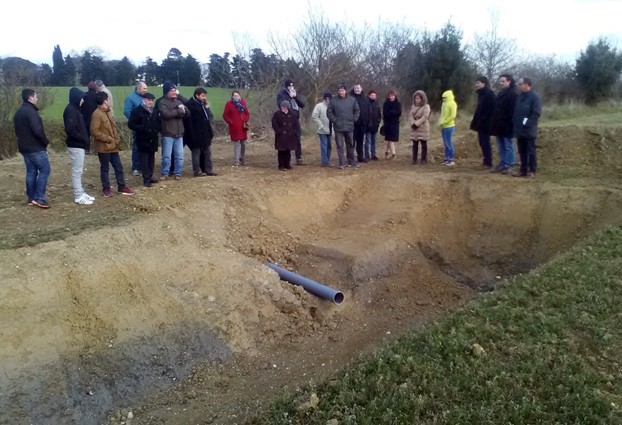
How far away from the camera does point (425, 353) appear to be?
4.82 m

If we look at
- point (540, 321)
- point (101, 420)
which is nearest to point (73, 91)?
point (101, 420)

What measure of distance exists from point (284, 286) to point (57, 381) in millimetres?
3242

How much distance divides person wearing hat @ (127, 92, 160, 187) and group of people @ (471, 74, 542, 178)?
273 inches

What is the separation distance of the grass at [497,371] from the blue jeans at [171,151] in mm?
6546

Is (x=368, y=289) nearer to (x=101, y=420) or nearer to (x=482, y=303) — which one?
(x=482, y=303)

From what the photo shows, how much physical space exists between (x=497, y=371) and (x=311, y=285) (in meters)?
3.59

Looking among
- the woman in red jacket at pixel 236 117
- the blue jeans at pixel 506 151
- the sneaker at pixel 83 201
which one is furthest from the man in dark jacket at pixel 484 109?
the sneaker at pixel 83 201

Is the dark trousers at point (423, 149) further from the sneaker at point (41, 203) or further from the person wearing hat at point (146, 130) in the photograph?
the sneaker at point (41, 203)

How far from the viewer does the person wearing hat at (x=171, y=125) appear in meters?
9.68

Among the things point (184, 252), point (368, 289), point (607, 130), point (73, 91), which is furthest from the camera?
point (607, 130)

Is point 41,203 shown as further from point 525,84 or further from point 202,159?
point 525,84

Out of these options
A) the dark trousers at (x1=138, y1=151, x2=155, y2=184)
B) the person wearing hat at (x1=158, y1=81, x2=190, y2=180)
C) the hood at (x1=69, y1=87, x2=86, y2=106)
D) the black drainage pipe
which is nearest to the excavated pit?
the black drainage pipe

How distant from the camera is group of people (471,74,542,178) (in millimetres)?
9898

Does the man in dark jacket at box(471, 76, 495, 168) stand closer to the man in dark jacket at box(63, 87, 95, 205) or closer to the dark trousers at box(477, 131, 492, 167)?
the dark trousers at box(477, 131, 492, 167)
